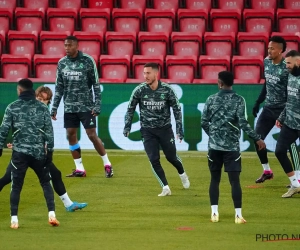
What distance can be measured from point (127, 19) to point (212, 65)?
2675 mm

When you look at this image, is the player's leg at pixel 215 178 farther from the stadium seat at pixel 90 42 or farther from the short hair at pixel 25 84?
the stadium seat at pixel 90 42

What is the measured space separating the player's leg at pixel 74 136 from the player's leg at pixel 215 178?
4.29 meters

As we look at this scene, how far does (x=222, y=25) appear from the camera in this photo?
1981cm

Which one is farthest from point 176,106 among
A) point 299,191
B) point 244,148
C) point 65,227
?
point 244,148

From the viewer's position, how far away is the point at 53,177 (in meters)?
10.8

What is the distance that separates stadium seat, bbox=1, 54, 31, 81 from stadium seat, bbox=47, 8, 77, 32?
1606mm

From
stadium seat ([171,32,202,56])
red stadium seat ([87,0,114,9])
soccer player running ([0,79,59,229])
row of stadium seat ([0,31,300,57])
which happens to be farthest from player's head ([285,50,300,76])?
red stadium seat ([87,0,114,9])

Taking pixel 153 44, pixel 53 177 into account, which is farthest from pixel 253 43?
pixel 53 177

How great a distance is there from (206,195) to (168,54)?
7367 mm

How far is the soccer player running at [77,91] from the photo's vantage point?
45.8 ft

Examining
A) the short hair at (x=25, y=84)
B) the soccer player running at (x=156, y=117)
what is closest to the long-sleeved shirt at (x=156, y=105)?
the soccer player running at (x=156, y=117)

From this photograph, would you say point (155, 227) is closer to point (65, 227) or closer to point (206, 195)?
point (65, 227)

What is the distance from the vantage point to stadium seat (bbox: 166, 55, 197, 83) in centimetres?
1848

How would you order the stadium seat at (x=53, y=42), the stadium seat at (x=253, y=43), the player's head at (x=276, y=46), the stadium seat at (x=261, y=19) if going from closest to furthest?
the player's head at (x=276, y=46), the stadium seat at (x=253, y=43), the stadium seat at (x=53, y=42), the stadium seat at (x=261, y=19)
